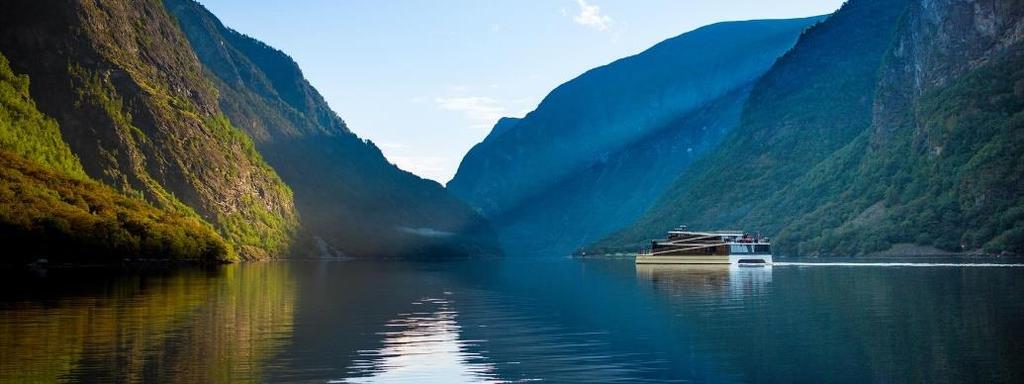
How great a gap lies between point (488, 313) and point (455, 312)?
2711mm

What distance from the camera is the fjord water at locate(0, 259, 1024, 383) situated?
4328 centimetres

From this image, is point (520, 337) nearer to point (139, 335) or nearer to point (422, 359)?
point (422, 359)

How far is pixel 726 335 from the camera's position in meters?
57.6

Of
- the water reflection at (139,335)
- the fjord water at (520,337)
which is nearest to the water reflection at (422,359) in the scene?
the fjord water at (520,337)

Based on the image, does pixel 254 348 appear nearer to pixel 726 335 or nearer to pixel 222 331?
pixel 222 331

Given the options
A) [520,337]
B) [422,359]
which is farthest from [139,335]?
[520,337]

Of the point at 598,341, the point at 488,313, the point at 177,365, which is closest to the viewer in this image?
the point at 177,365

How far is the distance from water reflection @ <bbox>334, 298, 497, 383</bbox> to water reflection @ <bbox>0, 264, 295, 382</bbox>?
14.9 ft

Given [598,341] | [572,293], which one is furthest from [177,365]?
[572,293]

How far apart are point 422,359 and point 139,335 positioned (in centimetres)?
1698

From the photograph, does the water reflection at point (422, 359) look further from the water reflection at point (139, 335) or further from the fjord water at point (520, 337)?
the water reflection at point (139, 335)

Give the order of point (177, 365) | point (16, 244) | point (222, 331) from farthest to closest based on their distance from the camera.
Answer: point (16, 244), point (222, 331), point (177, 365)

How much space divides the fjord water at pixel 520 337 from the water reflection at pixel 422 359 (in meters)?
0.13

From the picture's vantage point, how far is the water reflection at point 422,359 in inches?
1703
